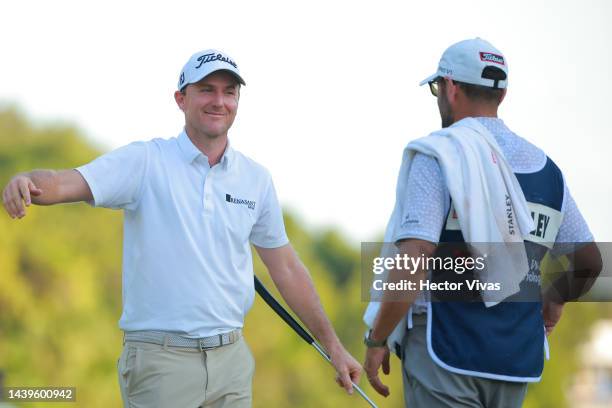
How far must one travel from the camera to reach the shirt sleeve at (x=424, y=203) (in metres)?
3.89

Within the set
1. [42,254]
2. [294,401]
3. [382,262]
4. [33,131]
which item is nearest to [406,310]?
[382,262]

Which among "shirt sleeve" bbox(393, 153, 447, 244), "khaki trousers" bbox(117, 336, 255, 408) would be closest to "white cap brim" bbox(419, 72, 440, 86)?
"shirt sleeve" bbox(393, 153, 447, 244)

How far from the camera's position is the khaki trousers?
4.34 meters

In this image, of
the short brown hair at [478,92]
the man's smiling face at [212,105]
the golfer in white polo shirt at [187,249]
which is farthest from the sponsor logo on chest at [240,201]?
the short brown hair at [478,92]

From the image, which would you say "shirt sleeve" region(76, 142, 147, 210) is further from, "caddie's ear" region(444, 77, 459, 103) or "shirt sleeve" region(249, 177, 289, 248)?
"caddie's ear" region(444, 77, 459, 103)

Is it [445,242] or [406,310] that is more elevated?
[445,242]

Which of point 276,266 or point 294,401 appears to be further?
point 294,401

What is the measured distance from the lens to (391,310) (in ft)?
13.2

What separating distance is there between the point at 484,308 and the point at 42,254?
27032 millimetres

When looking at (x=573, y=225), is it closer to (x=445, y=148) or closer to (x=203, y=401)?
(x=445, y=148)

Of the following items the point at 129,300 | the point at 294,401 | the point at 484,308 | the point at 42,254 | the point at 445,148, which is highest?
the point at 445,148

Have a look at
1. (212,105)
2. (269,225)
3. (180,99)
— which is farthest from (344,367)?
(180,99)

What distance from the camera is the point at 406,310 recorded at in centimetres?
400

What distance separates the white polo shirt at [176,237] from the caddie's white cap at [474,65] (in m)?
1.10
